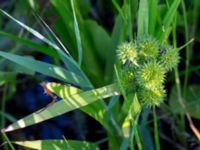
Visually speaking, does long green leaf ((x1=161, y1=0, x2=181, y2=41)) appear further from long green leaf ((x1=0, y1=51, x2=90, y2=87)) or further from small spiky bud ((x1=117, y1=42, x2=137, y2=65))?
long green leaf ((x1=0, y1=51, x2=90, y2=87))

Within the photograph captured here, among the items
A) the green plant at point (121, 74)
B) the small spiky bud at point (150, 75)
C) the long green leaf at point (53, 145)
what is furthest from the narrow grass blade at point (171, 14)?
the long green leaf at point (53, 145)

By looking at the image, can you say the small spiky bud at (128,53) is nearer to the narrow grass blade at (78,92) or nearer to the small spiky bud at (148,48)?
the small spiky bud at (148,48)

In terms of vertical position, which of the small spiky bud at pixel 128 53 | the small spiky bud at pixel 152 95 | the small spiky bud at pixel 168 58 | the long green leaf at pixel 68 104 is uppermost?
the small spiky bud at pixel 128 53

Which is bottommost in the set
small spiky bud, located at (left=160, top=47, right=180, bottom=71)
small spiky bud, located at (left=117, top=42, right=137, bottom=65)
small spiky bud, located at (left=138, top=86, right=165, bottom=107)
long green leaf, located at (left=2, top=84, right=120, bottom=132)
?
small spiky bud, located at (left=138, top=86, right=165, bottom=107)

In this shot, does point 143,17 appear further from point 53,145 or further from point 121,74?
point 53,145

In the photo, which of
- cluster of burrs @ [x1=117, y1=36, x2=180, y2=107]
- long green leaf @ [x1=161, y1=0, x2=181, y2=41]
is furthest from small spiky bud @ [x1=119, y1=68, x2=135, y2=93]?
long green leaf @ [x1=161, y1=0, x2=181, y2=41]

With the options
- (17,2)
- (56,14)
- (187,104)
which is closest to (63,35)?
(56,14)
